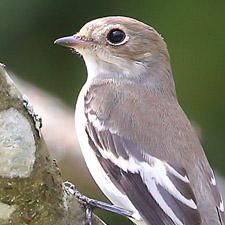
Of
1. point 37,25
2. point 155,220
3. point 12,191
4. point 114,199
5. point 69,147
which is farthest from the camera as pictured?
point 37,25

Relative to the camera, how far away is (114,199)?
2.83 m

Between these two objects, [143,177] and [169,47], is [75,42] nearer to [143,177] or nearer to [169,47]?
[143,177]

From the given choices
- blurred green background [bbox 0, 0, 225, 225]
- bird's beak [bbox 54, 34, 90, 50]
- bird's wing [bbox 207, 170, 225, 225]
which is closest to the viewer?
bird's wing [bbox 207, 170, 225, 225]

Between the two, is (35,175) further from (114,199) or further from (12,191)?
(114,199)

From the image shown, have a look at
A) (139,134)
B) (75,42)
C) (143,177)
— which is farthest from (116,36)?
(143,177)

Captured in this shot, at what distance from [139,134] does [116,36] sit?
23.2 inches

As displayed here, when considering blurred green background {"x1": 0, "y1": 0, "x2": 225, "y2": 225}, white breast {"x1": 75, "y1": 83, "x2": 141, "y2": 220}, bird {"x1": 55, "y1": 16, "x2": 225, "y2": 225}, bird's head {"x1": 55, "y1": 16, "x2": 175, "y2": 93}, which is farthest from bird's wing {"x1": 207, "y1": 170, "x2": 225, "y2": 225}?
blurred green background {"x1": 0, "y1": 0, "x2": 225, "y2": 225}

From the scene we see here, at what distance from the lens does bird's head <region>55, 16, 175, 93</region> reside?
3.21 meters

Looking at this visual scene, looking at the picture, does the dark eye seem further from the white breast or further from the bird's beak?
the white breast

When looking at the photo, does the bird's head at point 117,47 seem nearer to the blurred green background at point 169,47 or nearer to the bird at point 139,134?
the bird at point 139,134

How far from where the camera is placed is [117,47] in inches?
127

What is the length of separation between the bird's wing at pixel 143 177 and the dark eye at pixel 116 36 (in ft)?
1.29

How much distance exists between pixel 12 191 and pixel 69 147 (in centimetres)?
184

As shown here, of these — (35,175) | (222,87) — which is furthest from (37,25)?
(35,175)
